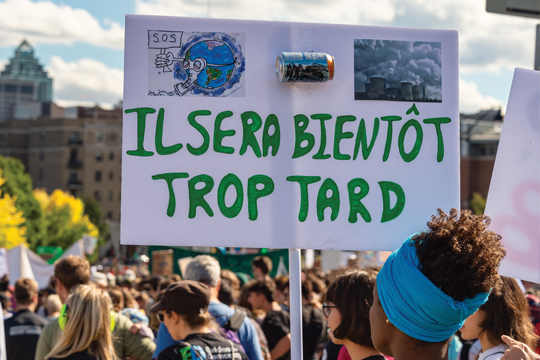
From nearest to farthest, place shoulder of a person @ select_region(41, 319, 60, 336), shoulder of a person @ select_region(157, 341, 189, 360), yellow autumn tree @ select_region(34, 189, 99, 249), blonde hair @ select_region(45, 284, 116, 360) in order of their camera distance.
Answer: shoulder of a person @ select_region(157, 341, 189, 360)
blonde hair @ select_region(45, 284, 116, 360)
shoulder of a person @ select_region(41, 319, 60, 336)
yellow autumn tree @ select_region(34, 189, 99, 249)

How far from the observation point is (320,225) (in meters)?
2.61

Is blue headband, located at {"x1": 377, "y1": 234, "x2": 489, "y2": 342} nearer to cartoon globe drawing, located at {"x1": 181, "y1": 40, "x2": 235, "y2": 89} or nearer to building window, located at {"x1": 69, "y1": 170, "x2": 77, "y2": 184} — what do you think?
cartoon globe drawing, located at {"x1": 181, "y1": 40, "x2": 235, "y2": 89}

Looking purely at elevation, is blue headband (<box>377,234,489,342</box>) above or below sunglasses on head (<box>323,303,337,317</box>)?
above

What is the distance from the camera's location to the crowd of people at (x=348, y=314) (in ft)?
5.51

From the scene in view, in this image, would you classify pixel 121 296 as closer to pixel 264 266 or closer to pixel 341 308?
pixel 264 266

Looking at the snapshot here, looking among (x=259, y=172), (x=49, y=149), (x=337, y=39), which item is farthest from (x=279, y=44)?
(x=49, y=149)

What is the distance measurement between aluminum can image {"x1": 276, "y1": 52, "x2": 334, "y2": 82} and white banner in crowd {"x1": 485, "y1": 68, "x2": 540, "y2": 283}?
2.79 ft

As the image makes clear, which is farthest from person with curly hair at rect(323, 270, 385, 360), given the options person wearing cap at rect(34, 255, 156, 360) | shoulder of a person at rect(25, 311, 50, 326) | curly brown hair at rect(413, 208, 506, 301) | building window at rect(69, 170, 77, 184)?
building window at rect(69, 170, 77, 184)

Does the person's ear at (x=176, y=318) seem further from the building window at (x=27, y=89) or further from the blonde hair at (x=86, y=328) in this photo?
the building window at (x=27, y=89)

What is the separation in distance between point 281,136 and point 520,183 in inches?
40.6

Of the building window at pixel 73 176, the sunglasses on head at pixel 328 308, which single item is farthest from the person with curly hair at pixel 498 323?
the building window at pixel 73 176

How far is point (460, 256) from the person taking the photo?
167 cm

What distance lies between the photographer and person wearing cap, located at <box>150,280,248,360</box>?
3104mm

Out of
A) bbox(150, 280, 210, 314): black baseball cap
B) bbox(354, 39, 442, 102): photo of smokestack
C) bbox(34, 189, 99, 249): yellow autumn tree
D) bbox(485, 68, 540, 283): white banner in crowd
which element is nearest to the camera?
bbox(354, 39, 442, 102): photo of smokestack
